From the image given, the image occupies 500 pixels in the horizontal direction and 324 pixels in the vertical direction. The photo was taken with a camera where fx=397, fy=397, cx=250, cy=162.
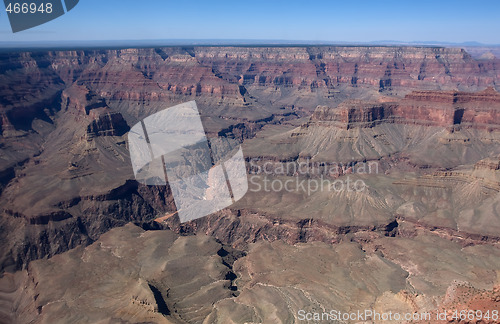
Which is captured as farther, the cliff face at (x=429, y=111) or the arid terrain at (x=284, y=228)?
the cliff face at (x=429, y=111)

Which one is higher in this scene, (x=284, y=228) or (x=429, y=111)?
(x=429, y=111)

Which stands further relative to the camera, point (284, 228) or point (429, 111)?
point (429, 111)

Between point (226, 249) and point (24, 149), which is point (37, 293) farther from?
point (24, 149)

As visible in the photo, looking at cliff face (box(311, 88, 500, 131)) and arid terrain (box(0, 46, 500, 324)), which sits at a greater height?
cliff face (box(311, 88, 500, 131))

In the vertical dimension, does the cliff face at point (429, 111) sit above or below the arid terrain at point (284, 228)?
above

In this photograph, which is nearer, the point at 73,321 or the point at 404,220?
the point at 73,321

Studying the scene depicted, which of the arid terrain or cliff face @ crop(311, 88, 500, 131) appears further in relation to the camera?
cliff face @ crop(311, 88, 500, 131)

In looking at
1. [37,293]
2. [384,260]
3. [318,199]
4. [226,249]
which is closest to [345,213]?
[318,199]

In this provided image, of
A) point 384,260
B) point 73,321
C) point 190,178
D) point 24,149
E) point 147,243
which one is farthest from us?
point 24,149
